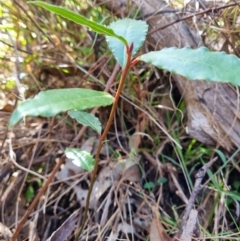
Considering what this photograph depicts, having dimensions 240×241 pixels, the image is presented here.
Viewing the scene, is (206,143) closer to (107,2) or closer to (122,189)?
(122,189)

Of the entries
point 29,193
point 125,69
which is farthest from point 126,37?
point 29,193

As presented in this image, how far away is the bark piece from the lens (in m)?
0.99

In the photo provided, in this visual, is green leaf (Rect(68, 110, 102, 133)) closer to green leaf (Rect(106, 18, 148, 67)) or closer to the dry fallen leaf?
green leaf (Rect(106, 18, 148, 67))

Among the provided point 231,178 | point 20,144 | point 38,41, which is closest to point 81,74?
point 38,41

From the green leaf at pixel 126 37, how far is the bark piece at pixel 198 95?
32cm

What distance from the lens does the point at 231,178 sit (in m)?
1.02

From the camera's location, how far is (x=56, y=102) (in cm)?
49

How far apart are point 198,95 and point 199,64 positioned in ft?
1.58

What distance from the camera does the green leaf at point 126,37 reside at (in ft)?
2.08

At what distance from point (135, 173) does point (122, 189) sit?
0.05 m

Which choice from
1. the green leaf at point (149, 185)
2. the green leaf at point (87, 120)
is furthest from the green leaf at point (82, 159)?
the green leaf at point (149, 185)

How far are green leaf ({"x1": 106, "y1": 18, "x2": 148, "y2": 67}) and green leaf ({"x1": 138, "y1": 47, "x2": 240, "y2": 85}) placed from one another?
0.07 m

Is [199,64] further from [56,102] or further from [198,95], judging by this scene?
[198,95]

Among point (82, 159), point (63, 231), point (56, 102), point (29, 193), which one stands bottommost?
point (29, 193)
